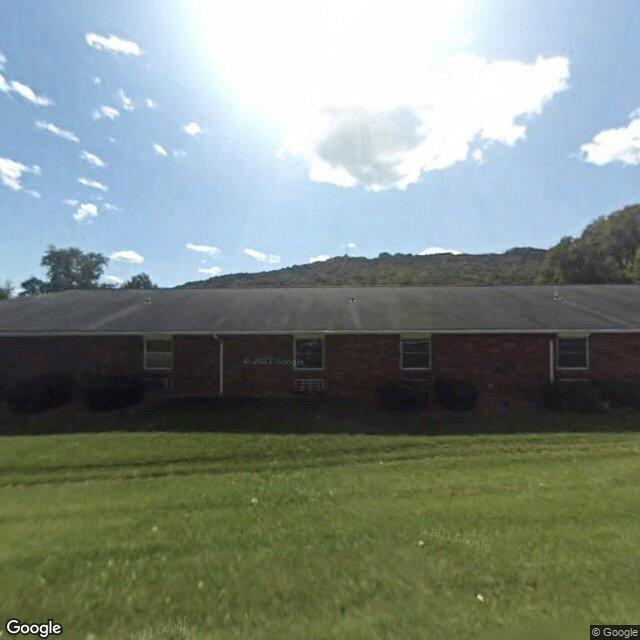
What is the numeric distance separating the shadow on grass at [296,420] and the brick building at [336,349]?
116 centimetres

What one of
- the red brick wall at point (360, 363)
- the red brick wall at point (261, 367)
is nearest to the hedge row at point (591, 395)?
the red brick wall at point (360, 363)

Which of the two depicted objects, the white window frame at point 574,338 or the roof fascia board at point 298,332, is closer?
the roof fascia board at point 298,332

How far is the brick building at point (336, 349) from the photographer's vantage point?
15328mm

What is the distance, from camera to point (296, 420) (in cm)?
1270

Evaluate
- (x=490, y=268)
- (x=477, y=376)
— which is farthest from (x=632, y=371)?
(x=490, y=268)

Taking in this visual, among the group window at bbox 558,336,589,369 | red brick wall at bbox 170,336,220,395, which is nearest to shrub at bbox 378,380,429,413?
window at bbox 558,336,589,369

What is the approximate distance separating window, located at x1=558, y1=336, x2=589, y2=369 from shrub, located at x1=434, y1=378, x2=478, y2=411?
3.90m

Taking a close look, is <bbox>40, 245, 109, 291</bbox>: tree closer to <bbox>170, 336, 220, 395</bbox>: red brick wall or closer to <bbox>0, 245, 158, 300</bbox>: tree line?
<bbox>0, 245, 158, 300</bbox>: tree line

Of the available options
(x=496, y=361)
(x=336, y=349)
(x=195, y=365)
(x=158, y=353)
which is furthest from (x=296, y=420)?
(x=496, y=361)

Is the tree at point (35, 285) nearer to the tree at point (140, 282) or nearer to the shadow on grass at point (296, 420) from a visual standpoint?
the tree at point (140, 282)

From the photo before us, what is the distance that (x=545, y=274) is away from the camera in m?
52.7

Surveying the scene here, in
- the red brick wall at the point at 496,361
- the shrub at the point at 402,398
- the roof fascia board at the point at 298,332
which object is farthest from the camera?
the red brick wall at the point at 496,361

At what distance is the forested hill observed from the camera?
200ft

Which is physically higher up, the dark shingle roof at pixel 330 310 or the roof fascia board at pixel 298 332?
the dark shingle roof at pixel 330 310
